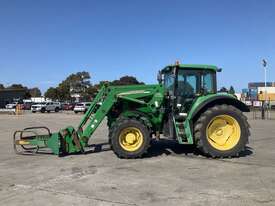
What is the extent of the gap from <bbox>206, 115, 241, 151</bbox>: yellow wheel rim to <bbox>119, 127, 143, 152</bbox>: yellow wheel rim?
199 centimetres

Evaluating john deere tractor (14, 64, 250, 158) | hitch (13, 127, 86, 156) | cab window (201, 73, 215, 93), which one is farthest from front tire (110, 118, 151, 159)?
cab window (201, 73, 215, 93)

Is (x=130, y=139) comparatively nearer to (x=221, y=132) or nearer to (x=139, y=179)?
(x=221, y=132)

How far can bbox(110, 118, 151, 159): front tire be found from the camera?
465 inches

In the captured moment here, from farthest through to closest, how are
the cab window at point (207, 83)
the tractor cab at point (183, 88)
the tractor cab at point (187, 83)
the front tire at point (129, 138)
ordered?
the cab window at point (207, 83), the tractor cab at point (187, 83), the tractor cab at point (183, 88), the front tire at point (129, 138)

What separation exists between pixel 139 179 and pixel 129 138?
114 inches

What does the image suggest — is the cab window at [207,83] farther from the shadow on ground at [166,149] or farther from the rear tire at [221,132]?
the shadow on ground at [166,149]

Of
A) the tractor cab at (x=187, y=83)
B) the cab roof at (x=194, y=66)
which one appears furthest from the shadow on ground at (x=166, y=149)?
the cab roof at (x=194, y=66)

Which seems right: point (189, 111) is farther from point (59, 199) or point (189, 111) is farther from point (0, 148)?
point (0, 148)

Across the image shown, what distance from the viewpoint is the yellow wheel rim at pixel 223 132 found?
12156 millimetres

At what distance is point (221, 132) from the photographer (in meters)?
A: 12.3

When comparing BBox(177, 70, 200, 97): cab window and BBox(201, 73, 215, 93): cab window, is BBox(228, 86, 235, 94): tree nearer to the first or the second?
BBox(201, 73, 215, 93): cab window

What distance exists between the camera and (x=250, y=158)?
39.0ft

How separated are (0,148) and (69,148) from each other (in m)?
3.76

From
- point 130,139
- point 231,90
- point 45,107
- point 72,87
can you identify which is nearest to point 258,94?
point 45,107
